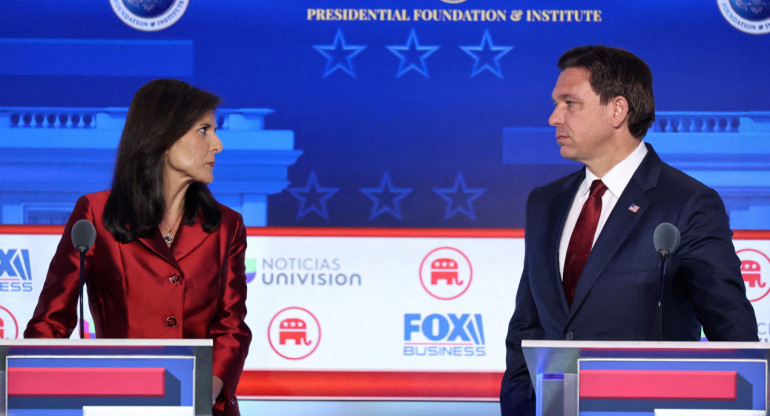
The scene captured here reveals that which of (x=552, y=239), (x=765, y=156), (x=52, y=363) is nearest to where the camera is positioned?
(x=52, y=363)

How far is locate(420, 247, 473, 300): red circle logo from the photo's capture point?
13.3 ft

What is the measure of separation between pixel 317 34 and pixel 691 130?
1.70 m

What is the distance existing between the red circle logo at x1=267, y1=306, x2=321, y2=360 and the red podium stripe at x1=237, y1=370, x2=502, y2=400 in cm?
11

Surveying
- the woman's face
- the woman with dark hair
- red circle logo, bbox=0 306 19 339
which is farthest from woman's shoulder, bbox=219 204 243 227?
red circle logo, bbox=0 306 19 339

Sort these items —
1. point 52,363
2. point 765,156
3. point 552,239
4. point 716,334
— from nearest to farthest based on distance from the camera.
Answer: point 52,363 → point 716,334 → point 552,239 → point 765,156

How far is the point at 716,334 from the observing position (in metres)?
2.33

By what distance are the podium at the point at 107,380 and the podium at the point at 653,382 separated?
0.68m

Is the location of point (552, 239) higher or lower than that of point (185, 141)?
lower

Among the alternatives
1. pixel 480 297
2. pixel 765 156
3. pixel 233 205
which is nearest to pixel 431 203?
pixel 480 297

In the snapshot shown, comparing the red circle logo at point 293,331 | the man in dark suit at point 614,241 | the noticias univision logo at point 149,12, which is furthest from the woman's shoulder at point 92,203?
the noticias univision logo at point 149,12

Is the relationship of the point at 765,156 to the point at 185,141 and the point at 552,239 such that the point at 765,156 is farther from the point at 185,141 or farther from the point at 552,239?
the point at 185,141

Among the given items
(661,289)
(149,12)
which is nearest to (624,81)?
(661,289)

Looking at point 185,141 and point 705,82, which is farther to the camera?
point 705,82

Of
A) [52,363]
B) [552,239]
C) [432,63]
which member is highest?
[432,63]
